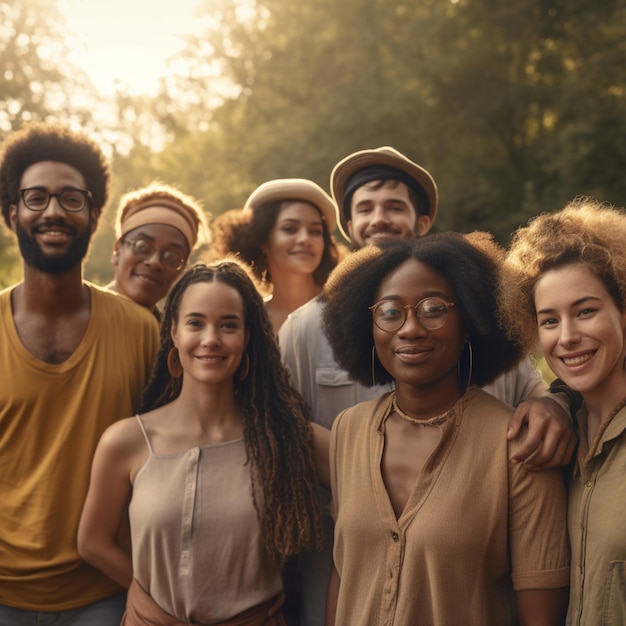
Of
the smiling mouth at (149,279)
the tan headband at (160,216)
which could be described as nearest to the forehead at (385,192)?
the tan headband at (160,216)

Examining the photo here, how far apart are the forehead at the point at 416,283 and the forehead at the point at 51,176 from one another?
1915 mm

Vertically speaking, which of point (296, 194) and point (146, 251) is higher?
point (296, 194)

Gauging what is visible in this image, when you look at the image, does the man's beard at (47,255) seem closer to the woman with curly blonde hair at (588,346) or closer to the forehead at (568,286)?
the woman with curly blonde hair at (588,346)

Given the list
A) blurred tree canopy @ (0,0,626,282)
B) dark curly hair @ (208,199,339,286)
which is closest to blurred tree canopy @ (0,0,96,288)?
blurred tree canopy @ (0,0,626,282)

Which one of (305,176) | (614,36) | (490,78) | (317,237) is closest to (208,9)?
(305,176)

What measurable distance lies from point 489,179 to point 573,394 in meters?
17.8

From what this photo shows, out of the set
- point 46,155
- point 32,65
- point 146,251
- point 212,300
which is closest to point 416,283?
point 212,300

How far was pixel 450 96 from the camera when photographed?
2091 centimetres

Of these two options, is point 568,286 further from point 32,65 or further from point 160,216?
point 32,65

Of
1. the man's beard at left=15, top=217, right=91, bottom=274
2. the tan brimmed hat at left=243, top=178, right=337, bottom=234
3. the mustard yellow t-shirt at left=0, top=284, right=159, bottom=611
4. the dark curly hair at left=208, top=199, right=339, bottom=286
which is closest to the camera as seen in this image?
the mustard yellow t-shirt at left=0, top=284, right=159, bottom=611

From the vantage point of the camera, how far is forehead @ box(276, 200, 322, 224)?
5.48 m

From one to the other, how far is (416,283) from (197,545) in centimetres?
142

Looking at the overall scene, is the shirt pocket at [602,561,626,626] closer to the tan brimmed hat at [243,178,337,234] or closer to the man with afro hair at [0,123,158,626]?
the man with afro hair at [0,123,158,626]

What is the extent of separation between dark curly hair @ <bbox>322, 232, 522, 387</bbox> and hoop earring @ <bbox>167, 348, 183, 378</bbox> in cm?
77
